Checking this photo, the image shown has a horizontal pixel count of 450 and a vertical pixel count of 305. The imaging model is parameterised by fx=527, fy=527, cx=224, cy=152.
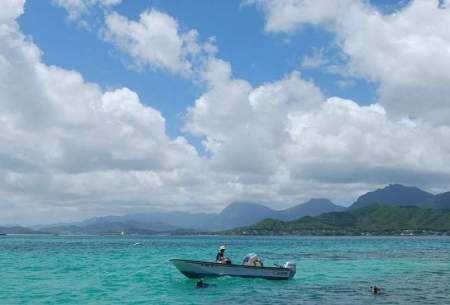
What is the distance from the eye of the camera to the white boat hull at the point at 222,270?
50.4 metres

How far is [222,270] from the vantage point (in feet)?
166

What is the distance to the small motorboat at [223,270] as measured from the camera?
5041cm

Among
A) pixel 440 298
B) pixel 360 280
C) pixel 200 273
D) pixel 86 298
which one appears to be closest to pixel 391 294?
pixel 440 298

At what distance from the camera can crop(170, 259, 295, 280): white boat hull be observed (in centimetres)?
5041

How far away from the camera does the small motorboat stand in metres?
50.4

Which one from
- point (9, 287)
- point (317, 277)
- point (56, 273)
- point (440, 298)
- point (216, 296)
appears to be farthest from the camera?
point (56, 273)

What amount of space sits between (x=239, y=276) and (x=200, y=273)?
12.5 ft

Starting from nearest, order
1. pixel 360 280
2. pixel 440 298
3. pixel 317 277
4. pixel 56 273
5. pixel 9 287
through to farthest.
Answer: pixel 440 298 < pixel 9 287 < pixel 360 280 < pixel 317 277 < pixel 56 273

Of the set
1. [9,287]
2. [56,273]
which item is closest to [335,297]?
[9,287]

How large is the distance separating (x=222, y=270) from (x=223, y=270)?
96 millimetres

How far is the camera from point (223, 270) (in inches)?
1997

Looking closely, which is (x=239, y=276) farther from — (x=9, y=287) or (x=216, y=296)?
(x=9, y=287)

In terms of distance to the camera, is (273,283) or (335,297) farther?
(273,283)

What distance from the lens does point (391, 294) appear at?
4203 cm
